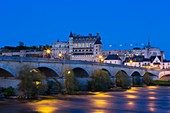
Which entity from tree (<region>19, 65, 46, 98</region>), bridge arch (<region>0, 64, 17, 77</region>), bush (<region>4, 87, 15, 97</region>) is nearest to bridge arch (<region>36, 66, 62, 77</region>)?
bridge arch (<region>0, 64, 17, 77</region>)

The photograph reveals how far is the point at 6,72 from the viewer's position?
63.5 metres

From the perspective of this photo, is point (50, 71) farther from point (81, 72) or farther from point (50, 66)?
point (81, 72)

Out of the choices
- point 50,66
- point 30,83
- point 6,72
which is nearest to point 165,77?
point 50,66

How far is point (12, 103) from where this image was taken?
4981 centimetres

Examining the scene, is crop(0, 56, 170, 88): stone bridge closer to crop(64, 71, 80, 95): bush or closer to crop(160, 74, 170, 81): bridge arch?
crop(64, 71, 80, 95): bush

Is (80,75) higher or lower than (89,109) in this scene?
higher

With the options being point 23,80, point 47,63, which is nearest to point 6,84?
point 23,80

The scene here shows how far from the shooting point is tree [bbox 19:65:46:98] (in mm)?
56406

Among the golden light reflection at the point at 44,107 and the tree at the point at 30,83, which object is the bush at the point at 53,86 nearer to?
the tree at the point at 30,83

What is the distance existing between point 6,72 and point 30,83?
900 centimetres

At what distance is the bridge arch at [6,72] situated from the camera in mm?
59237

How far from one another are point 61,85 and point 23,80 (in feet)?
44.7

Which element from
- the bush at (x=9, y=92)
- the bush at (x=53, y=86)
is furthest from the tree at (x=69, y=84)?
the bush at (x=9, y=92)

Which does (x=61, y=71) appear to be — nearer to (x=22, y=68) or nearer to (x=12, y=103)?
(x=22, y=68)
